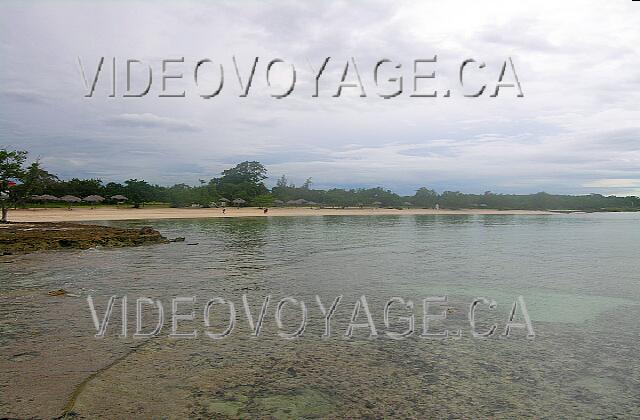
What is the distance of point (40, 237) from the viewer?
Result: 19547mm

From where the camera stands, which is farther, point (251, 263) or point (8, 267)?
point (251, 263)

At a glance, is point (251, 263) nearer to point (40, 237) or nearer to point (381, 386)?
point (40, 237)

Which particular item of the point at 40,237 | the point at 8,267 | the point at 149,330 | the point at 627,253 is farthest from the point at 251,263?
the point at 627,253

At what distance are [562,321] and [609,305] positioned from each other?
92.3 inches

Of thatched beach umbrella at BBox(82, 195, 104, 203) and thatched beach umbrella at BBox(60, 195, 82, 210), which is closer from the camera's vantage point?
thatched beach umbrella at BBox(60, 195, 82, 210)

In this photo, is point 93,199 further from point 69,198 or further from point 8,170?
point 8,170

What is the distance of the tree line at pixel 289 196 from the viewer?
3136 inches

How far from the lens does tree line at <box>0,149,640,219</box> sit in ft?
261

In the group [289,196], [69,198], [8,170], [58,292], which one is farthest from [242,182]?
[58,292]

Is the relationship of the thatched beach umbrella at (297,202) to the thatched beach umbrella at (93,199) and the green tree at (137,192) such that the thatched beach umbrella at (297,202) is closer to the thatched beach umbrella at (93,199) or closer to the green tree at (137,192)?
the green tree at (137,192)

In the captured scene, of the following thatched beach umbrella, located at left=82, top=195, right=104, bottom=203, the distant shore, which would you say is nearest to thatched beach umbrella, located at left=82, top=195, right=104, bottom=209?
thatched beach umbrella, located at left=82, top=195, right=104, bottom=203

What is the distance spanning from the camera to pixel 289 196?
360ft

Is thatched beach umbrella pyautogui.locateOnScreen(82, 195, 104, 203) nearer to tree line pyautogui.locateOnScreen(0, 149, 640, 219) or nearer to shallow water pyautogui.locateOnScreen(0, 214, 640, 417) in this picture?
tree line pyautogui.locateOnScreen(0, 149, 640, 219)

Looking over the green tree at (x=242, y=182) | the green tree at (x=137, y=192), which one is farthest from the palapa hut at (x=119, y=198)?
the green tree at (x=242, y=182)
